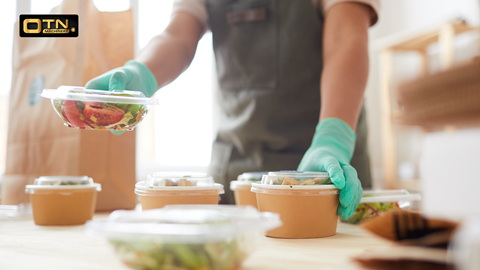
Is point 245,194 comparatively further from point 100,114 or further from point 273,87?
point 273,87

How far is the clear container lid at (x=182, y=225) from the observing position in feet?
1.38

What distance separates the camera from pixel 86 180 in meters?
1.07

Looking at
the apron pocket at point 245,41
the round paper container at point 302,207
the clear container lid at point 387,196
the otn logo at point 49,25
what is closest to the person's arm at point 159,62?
the apron pocket at point 245,41

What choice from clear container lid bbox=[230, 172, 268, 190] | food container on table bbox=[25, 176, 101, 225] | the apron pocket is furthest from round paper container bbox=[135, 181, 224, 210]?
the apron pocket

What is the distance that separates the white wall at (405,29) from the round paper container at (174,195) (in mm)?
3075

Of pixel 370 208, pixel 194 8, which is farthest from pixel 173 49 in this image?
pixel 370 208

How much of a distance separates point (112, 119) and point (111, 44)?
71 centimetres

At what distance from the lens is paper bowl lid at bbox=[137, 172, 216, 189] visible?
0.89m

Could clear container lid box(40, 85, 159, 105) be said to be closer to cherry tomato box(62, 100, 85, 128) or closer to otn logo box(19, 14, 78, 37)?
cherry tomato box(62, 100, 85, 128)

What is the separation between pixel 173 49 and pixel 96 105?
2.17ft

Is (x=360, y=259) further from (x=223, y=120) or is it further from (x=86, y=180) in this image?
(x=223, y=120)

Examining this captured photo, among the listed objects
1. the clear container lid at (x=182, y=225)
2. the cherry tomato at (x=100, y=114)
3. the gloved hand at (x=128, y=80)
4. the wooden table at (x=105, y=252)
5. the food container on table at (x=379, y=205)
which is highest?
the gloved hand at (x=128, y=80)

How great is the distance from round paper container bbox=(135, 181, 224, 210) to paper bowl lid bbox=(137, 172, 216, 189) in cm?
1

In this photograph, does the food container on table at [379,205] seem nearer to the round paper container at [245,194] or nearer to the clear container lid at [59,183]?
the round paper container at [245,194]
